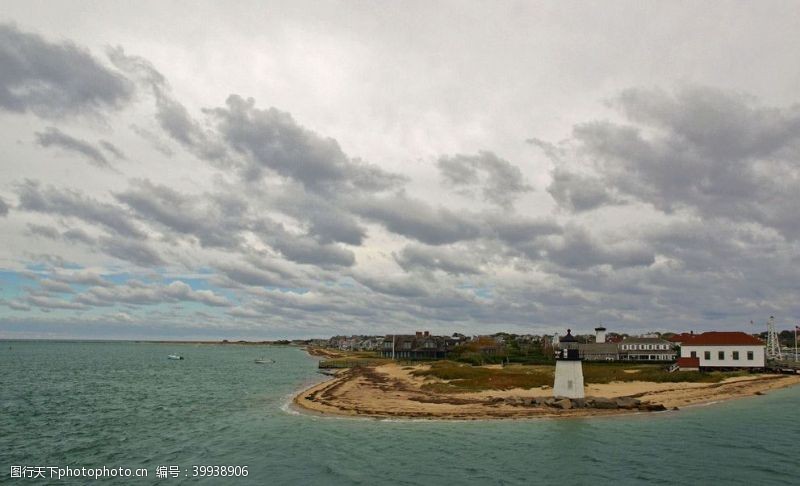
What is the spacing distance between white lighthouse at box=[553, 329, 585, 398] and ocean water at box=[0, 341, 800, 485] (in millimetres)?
6103

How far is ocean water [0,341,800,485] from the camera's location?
98.2 feet

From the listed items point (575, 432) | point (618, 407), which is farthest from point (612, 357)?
point (575, 432)

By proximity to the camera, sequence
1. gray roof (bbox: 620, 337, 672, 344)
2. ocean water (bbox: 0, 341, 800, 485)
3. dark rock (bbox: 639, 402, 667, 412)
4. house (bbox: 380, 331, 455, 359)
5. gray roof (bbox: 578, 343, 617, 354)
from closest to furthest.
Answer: ocean water (bbox: 0, 341, 800, 485)
dark rock (bbox: 639, 402, 667, 412)
gray roof (bbox: 620, 337, 672, 344)
gray roof (bbox: 578, 343, 617, 354)
house (bbox: 380, 331, 455, 359)

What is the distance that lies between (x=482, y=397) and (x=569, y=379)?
1046cm

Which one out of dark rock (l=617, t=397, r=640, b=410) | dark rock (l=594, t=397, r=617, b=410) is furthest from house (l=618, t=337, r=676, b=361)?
dark rock (l=594, t=397, r=617, b=410)

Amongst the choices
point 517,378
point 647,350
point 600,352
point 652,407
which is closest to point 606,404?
point 652,407

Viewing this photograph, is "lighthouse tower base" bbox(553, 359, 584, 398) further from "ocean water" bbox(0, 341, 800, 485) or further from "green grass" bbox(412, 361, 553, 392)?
"green grass" bbox(412, 361, 553, 392)

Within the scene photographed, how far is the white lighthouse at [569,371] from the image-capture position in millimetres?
50812

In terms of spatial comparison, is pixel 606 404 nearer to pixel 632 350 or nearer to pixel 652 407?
pixel 652 407

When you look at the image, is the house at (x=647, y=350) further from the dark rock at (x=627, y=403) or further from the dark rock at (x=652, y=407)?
the dark rock at (x=627, y=403)

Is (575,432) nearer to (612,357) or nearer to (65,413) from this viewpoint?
(65,413)

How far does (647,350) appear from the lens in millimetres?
122875

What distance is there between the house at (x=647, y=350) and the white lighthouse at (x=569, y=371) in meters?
80.9

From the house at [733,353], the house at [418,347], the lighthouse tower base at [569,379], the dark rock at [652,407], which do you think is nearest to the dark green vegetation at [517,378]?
the house at [733,353]
